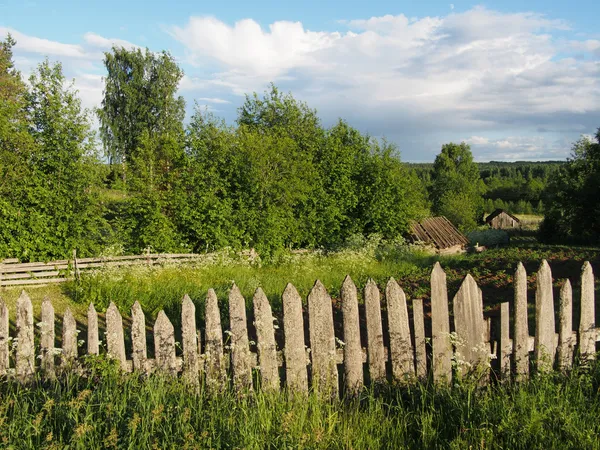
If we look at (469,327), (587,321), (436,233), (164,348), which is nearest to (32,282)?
(164,348)

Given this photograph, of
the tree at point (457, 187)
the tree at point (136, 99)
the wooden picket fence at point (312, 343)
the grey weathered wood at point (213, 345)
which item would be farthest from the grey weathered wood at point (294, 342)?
the tree at point (457, 187)

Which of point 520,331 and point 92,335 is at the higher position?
point 92,335

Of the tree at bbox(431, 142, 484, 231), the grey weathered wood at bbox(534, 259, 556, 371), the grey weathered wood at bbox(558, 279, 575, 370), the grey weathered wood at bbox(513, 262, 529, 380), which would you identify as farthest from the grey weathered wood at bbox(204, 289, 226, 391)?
the tree at bbox(431, 142, 484, 231)

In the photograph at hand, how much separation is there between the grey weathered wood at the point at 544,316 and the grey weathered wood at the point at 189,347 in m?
2.78

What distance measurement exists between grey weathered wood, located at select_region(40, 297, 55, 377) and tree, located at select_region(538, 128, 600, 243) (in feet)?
118

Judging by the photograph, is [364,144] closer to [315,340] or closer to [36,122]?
[36,122]

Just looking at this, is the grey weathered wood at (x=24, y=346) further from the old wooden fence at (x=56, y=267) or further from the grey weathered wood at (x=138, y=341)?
the old wooden fence at (x=56, y=267)

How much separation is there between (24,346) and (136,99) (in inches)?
1140

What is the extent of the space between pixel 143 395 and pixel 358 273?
11.0m

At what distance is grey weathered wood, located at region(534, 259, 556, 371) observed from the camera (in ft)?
12.8

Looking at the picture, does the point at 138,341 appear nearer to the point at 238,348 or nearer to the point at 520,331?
the point at 238,348

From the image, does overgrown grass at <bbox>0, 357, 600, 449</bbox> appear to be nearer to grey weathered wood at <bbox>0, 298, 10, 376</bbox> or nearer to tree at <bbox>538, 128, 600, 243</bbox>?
grey weathered wood at <bbox>0, 298, 10, 376</bbox>

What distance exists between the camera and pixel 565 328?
4.07 metres

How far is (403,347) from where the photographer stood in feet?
12.2
